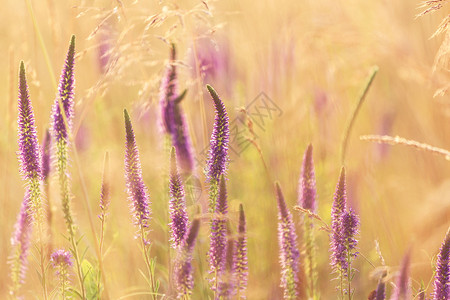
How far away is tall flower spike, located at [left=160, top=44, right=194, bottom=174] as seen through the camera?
2357mm

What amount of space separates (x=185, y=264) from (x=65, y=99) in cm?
62

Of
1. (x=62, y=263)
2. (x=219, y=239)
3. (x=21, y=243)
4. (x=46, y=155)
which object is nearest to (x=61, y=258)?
(x=62, y=263)

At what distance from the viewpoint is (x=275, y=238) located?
10.2ft

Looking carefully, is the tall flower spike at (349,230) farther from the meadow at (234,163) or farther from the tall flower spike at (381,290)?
the tall flower spike at (381,290)

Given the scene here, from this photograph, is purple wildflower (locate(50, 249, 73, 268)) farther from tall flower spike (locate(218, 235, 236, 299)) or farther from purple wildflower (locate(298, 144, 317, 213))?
purple wildflower (locate(298, 144, 317, 213))

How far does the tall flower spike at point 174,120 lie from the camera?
236 cm

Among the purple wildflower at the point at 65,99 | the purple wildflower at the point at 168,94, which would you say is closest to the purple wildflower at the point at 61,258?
the purple wildflower at the point at 65,99

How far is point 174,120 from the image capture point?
2.37 m

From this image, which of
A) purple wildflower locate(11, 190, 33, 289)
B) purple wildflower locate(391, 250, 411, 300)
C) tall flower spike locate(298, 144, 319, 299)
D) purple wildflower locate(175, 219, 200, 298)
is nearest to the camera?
purple wildflower locate(391, 250, 411, 300)

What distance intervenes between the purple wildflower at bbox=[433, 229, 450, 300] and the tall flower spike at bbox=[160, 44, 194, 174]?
1025 mm

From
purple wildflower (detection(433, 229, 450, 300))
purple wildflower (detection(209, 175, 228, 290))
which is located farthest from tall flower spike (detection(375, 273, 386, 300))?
purple wildflower (detection(209, 175, 228, 290))

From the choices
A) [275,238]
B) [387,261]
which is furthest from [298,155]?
[387,261]

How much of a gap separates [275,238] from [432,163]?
3.13ft

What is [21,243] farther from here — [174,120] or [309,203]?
[309,203]
